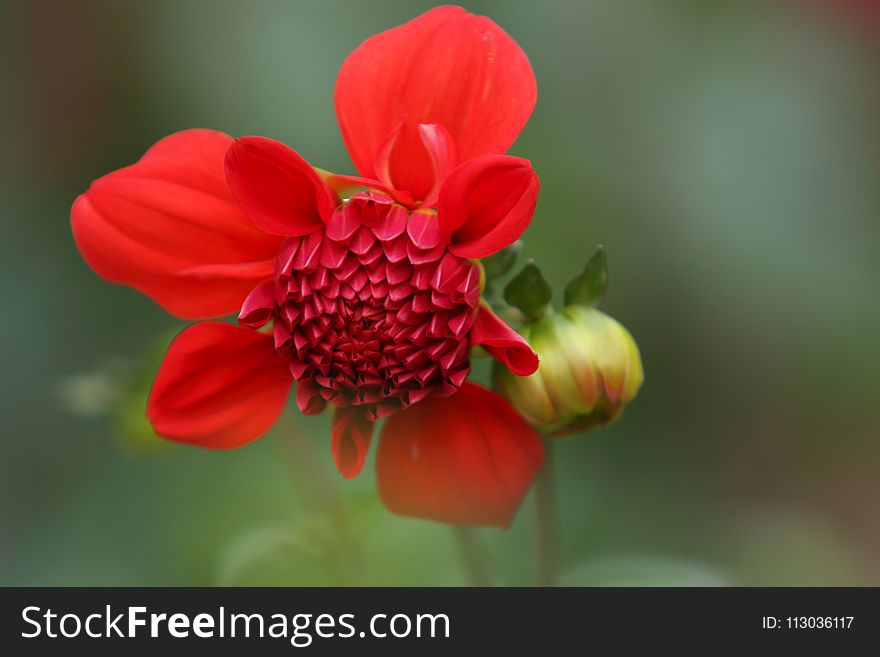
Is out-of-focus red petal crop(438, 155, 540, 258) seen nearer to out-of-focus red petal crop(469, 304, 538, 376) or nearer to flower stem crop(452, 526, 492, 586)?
out-of-focus red petal crop(469, 304, 538, 376)

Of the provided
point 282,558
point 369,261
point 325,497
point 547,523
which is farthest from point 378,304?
point 282,558

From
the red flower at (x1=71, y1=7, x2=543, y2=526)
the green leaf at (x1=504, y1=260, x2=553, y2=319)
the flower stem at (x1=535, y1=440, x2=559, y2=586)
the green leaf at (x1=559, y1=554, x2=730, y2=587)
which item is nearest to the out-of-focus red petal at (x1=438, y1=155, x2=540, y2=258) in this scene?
the red flower at (x1=71, y1=7, x2=543, y2=526)

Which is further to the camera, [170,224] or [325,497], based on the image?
[325,497]

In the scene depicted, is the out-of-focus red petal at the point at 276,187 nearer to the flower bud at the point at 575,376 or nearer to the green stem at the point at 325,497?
the flower bud at the point at 575,376

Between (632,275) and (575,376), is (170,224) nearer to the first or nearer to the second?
(575,376)

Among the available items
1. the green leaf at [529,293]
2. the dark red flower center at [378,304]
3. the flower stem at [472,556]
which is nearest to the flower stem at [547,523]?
the flower stem at [472,556]
